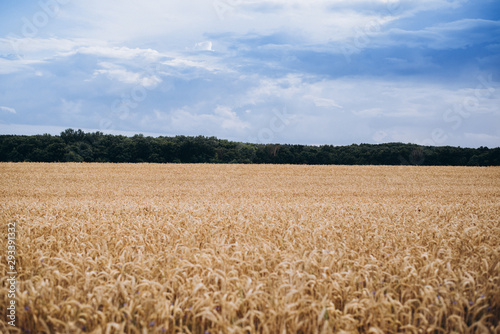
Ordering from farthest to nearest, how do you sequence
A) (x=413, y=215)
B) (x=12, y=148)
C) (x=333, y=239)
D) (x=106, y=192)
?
(x=12, y=148)
(x=106, y=192)
(x=413, y=215)
(x=333, y=239)

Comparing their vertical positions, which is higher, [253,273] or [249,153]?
[249,153]

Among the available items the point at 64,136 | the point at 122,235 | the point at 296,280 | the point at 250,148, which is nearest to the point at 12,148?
the point at 64,136

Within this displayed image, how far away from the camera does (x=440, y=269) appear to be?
184 inches

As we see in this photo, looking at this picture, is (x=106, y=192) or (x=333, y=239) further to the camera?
(x=106, y=192)

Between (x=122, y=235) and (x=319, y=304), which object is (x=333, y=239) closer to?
(x=319, y=304)

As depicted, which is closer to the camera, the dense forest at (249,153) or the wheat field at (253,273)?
the wheat field at (253,273)

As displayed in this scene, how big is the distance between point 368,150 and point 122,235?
57.1 meters

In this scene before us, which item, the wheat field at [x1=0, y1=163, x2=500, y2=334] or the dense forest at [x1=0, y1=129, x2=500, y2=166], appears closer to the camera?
the wheat field at [x1=0, y1=163, x2=500, y2=334]

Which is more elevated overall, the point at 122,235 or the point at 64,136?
the point at 64,136

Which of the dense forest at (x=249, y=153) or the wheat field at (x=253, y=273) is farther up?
the dense forest at (x=249, y=153)

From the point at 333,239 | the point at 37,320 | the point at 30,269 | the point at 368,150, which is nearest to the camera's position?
the point at 37,320

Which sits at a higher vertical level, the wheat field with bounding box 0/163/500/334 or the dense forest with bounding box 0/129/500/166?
the dense forest with bounding box 0/129/500/166

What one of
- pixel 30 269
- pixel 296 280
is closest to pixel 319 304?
pixel 296 280

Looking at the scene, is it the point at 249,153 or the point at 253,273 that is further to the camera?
the point at 249,153
